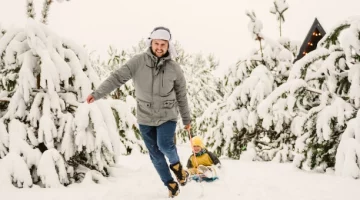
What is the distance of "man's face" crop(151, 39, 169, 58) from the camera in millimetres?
3507

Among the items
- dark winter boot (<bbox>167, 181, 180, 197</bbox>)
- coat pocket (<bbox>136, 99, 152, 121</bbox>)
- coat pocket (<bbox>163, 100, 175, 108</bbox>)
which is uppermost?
coat pocket (<bbox>163, 100, 175, 108</bbox>)

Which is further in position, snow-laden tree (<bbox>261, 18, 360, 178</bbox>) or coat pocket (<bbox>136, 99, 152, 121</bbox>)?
snow-laden tree (<bbox>261, 18, 360, 178</bbox>)

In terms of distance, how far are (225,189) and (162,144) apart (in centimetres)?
106

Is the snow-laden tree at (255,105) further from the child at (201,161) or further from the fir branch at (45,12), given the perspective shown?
the fir branch at (45,12)

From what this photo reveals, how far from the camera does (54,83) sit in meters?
4.25

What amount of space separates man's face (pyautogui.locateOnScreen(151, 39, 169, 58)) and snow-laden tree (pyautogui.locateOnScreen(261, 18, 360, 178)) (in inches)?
97.3

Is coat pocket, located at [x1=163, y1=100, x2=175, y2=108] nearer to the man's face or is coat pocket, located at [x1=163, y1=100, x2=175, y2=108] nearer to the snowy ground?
the man's face

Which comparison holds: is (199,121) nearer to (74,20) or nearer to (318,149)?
(318,149)

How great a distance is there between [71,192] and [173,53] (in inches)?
75.3

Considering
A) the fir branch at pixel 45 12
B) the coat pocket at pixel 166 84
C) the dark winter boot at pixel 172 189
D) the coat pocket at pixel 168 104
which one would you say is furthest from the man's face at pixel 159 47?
the fir branch at pixel 45 12

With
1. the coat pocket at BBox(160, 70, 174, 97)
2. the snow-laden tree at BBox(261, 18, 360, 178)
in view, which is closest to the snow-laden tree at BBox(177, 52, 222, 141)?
the snow-laden tree at BBox(261, 18, 360, 178)

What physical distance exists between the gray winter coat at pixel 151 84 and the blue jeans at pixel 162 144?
0.29 ft

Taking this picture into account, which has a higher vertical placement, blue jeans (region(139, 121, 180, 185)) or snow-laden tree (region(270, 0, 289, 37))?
snow-laden tree (region(270, 0, 289, 37))

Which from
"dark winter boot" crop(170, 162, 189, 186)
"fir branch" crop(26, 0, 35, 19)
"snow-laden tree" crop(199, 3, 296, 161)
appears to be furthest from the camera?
"snow-laden tree" crop(199, 3, 296, 161)
